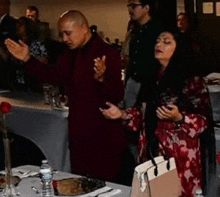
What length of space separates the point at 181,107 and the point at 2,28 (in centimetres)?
431

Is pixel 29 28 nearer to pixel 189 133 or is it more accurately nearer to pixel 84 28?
pixel 84 28

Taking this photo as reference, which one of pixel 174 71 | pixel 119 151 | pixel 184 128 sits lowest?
pixel 119 151

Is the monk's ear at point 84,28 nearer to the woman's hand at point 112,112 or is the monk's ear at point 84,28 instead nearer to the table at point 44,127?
the woman's hand at point 112,112

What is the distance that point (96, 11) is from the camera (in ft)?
37.1

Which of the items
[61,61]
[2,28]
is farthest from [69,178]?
[2,28]

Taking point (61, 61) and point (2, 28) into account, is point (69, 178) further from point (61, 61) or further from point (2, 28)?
point (2, 28)

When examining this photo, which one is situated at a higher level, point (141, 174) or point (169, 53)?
point (169, 53)

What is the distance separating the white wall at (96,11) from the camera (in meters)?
10.6

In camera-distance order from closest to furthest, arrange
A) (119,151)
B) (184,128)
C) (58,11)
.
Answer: (184,128) → (119,151) → (58,11)

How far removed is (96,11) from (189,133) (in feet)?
25.8

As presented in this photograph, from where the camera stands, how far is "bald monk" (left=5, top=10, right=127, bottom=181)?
4184 millimetres

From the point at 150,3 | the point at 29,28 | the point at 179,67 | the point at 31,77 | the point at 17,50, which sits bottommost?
the point at 31,77

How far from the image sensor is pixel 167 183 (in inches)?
115

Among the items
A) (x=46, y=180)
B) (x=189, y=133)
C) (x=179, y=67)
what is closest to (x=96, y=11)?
(x=179, y=67)
